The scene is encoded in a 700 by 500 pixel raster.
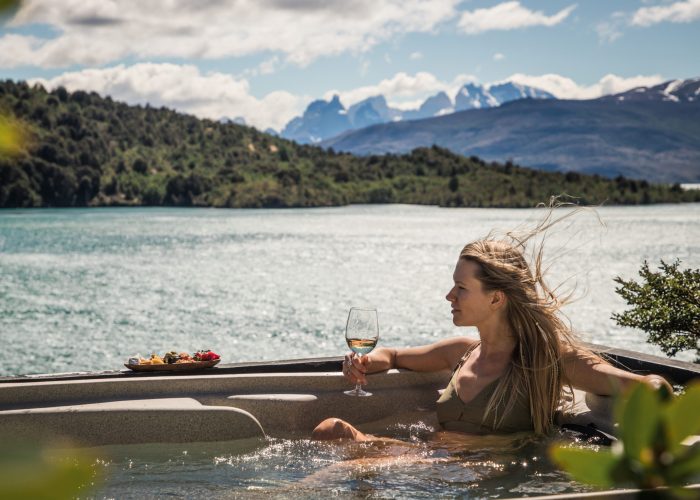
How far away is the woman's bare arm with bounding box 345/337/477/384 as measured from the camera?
11.1ft

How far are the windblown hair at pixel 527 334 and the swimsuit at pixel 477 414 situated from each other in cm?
2

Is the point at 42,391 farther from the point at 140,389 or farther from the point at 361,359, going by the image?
the point at 361,359

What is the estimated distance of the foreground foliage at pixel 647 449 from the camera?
25 centimetres

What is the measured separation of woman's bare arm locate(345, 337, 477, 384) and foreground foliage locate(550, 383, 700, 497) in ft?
10.1

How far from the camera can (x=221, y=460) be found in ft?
9.83

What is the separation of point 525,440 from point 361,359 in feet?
2.17

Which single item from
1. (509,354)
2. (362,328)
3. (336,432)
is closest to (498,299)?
(509,354)

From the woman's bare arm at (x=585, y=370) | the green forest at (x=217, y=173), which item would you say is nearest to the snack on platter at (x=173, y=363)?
the woman's bare arm at (x=585, y=370)

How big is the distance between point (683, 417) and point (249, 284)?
19561 mm

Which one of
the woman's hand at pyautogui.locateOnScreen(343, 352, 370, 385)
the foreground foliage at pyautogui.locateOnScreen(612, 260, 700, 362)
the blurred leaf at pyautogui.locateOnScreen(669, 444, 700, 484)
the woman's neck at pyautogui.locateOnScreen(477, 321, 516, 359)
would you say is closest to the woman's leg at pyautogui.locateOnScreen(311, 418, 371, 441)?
the woman's hand at pyautogui.locateOnScreen(343, 352, 370, 385)

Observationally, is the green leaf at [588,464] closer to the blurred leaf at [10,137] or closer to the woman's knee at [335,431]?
the blurred leaf at [10,137]

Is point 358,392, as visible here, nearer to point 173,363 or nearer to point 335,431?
point 335,431

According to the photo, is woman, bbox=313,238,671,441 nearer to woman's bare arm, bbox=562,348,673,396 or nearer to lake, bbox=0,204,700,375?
woman's bare arm, bbox=562,348,673,396

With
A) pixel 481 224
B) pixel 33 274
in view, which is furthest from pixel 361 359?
pixel 481 224
